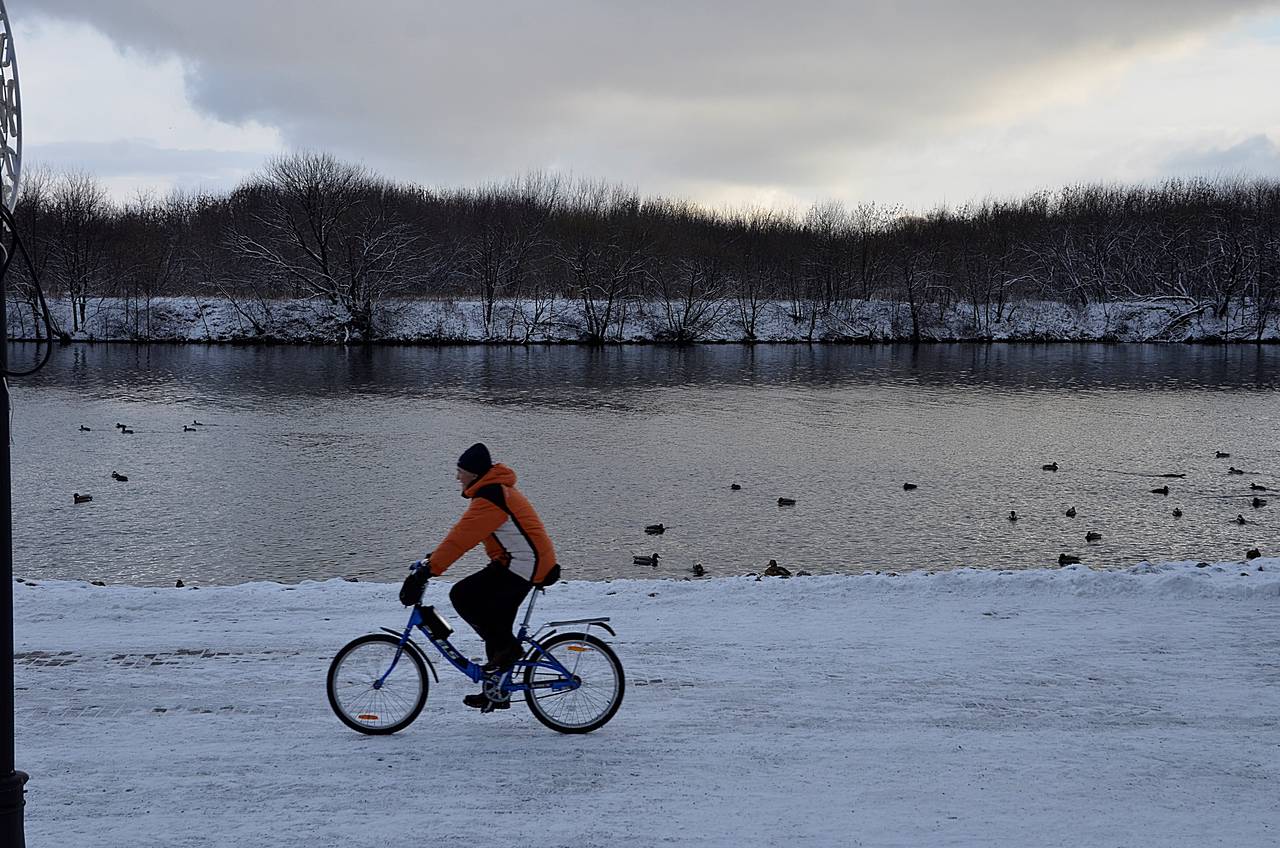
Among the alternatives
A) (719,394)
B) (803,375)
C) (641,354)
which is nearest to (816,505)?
(719,394)

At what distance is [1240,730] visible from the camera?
23.6 ft

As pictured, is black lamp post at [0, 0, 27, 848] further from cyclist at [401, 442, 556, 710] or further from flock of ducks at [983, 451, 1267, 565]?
flock of ducks at [983, 451, 1267, 565]

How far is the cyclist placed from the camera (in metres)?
6.61

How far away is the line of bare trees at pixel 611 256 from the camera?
76.4m

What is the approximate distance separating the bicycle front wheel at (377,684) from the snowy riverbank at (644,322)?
6854 cm

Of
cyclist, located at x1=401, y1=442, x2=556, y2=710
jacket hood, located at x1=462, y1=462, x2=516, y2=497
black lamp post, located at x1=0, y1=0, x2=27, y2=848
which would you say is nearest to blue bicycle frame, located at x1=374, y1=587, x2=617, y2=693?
cyclist, located at x1=401, y1=442, x2=556, y2=710

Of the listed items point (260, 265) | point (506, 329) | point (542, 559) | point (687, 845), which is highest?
point (260, 265)

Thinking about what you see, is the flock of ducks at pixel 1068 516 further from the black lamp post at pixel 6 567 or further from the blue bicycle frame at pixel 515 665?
the black lamp post at pixel 6 567

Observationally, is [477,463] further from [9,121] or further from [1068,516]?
[1068,516]

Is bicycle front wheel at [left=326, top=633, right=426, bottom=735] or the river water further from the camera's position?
the river water

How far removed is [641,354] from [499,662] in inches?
2398

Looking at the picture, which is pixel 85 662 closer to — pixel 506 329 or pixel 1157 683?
pixel 1157 683

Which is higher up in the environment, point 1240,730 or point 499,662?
point 499,662

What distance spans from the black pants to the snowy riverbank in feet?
226
